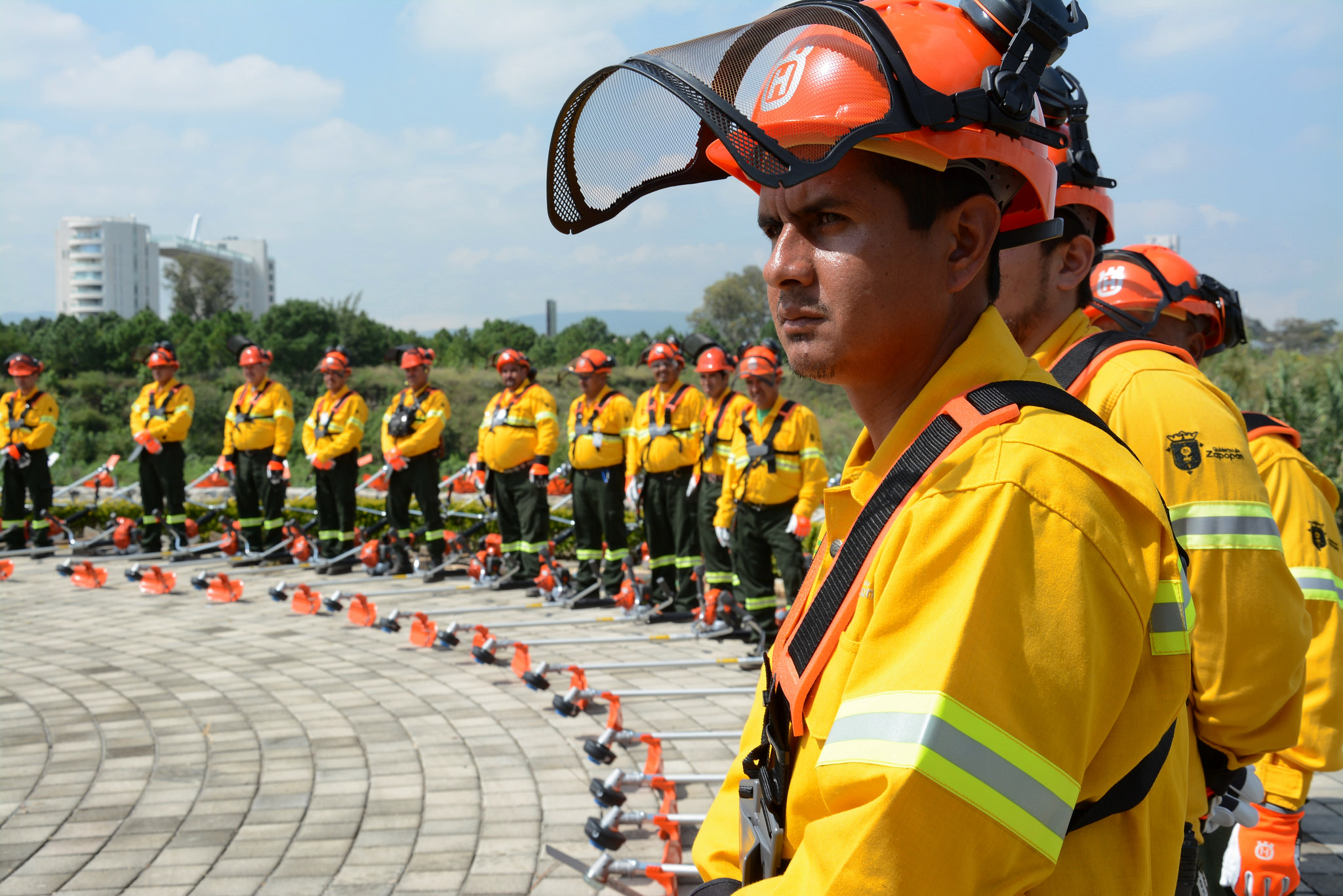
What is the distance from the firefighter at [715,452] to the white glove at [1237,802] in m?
6.61

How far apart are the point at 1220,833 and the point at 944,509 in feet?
7.97

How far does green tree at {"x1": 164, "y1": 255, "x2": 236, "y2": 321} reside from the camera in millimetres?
64625

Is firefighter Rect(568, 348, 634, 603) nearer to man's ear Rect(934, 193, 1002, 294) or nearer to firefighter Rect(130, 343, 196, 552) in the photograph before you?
firefighter Rect(130, 343, 196, 552)

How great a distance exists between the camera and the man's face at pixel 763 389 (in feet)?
26.7

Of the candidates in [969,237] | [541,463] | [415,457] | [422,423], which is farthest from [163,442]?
[969,237]

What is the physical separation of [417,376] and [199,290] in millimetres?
63189

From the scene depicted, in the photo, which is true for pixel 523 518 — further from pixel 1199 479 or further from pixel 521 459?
pixel 1199 479

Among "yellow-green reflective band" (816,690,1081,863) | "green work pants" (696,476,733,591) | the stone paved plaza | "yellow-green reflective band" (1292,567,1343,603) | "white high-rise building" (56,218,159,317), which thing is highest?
"white high-rise building" (56,218,159,317)

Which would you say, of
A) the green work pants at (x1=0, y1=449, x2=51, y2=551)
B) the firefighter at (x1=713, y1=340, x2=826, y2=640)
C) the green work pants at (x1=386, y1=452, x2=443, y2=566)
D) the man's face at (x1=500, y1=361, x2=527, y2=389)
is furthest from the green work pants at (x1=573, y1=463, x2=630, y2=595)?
the green work pants at (x1=0, y1=449, x2=51, y2=551)

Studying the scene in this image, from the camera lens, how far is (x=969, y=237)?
50.9 inches

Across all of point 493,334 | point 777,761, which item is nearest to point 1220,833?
point 777,761

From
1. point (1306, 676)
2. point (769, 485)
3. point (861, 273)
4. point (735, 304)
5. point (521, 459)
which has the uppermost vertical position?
point (735, 304)

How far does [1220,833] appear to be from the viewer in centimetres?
270

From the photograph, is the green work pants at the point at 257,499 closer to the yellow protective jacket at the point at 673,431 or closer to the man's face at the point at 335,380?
the man's face at the point at 335,380
